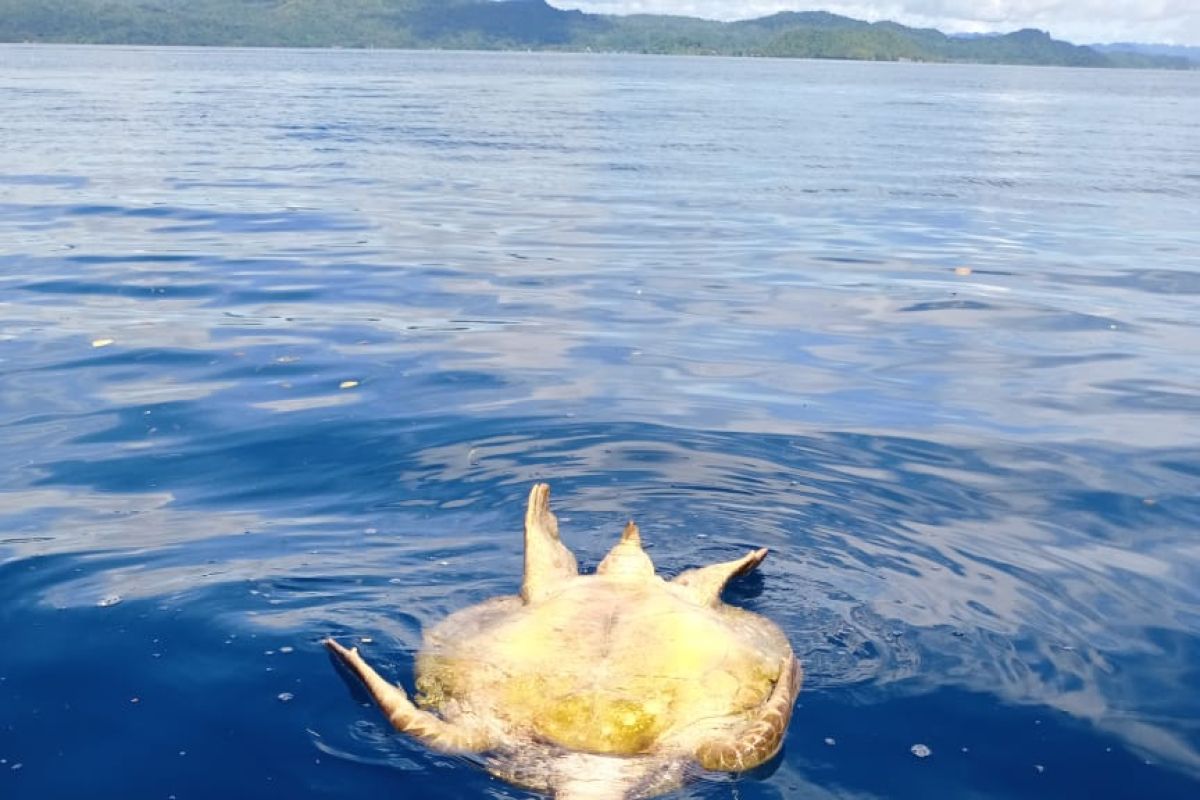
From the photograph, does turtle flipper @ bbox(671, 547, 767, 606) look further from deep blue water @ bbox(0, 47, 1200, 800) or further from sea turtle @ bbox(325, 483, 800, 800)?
deep blue water @ bbox(0, 47, 1200, 800)

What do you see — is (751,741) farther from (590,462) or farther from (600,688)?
(590,462)

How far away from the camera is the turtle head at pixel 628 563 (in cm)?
771

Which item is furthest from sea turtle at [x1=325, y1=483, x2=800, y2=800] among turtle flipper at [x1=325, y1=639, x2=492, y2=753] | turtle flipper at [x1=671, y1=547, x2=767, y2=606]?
turtle flipper at [x1=671, y1=547, x2=767, y2=606]

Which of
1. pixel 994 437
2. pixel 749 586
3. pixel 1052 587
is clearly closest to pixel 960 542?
pixel 1052 587

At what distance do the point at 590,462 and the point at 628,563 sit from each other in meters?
3.07

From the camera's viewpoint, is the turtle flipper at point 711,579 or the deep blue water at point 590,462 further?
the turtle flipper at point 711,579

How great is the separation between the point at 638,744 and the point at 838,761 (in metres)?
1.03

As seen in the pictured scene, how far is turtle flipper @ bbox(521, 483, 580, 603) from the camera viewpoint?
766cm

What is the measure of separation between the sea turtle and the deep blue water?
0.69ft

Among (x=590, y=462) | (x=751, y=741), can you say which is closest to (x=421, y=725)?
(x=751, y=741)

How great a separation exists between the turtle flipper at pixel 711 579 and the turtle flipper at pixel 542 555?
0.69 m

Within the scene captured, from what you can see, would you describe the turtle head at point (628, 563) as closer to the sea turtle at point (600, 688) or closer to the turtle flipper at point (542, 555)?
the sea turtle at point (600, 688)

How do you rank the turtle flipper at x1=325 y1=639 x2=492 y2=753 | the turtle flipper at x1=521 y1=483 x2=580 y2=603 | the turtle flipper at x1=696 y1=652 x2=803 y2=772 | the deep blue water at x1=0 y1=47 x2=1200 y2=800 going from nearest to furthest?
A: the turtle flipper at x1=696 y1=652 x2=803 y2=772
the turtle flipper at x1=325 y1=639 x2=492 y2=753
the deep blue water at x1=0 y1=47 x2=1200 y2=800
the turtle flipper at x1=521 y1=483 x2=580 y2=603

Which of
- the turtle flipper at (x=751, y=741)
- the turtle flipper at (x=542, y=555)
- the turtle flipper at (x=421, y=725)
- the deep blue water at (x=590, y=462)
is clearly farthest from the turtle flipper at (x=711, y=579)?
the turtle flipper at (x=421, y=725)
